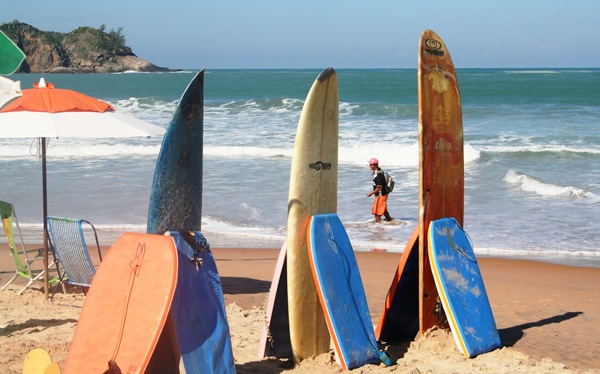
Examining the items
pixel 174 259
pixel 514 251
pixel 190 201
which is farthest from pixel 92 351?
pixel 514 251

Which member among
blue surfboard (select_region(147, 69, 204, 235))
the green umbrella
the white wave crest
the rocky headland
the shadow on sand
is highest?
the rocky headland

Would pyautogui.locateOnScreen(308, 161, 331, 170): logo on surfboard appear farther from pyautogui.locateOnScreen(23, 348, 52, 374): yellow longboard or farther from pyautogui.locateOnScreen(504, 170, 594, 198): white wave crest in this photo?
pyautogui.locateOnScreen(504, 170, 594, 198): white wave crest

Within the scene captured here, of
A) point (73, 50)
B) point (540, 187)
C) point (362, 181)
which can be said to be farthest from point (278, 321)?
point (73, 50)

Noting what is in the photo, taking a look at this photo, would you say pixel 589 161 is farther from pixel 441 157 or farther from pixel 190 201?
pixel 190 201

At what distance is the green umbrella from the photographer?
4434mm

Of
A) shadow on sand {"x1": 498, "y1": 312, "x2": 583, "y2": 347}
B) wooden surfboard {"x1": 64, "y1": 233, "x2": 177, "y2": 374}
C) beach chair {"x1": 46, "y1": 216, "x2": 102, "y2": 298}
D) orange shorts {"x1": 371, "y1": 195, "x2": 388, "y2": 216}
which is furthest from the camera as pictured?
orange shorts {"x1": 371, "y1": 195, "x2": 388, "y2": 216}

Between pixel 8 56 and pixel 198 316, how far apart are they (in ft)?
6.34

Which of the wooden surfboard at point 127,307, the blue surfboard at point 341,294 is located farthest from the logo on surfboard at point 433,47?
the wooden surfboard at point 127,307

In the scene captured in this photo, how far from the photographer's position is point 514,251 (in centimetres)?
942

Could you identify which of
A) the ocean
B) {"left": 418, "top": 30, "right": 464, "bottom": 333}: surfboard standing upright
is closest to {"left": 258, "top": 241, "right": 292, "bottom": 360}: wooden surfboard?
{"left": 418, "top": 30, "right": 464, "bottom": 333}: surfboard standing upright

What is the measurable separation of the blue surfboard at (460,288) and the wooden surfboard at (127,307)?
6.04 ft

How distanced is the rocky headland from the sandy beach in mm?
100054

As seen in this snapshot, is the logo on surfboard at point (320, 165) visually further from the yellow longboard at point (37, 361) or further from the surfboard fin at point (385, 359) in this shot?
the yellow longboard at point (37, 361)

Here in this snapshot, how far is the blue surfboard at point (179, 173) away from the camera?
4.69m
